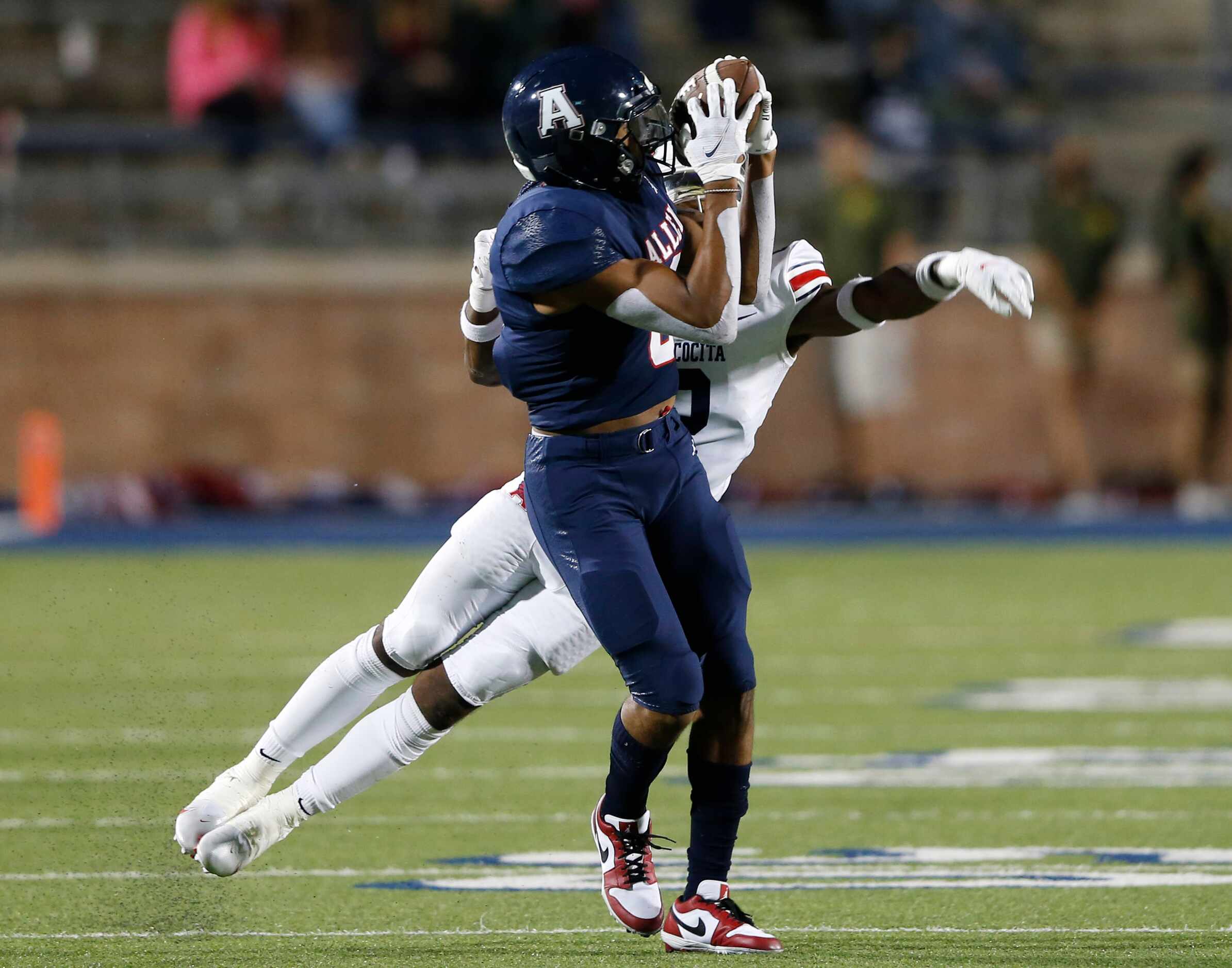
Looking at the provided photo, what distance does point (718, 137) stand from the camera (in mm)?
3855

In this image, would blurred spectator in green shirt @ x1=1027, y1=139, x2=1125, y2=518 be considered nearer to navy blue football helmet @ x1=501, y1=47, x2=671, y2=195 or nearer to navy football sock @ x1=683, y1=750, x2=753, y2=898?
navy football sock @ x1=683, y1=750, x2=753, y2=898

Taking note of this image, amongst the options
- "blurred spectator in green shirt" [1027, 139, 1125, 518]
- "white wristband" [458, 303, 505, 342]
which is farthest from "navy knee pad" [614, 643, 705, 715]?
"blurred spectator in green shirt" [1027, 139, 1125, 518]

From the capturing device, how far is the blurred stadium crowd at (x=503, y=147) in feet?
42.6

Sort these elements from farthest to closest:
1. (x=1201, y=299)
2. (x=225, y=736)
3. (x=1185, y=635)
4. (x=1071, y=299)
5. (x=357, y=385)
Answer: (x=357, y=385) → (x=1071, y=299) → (x=1201, y=299) → (x=1185, y=635) → (x=225, y=736)

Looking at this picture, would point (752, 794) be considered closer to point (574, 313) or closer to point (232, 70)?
point (574, 313)

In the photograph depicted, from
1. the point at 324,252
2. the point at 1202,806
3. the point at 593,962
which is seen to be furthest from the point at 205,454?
the point at 593,962

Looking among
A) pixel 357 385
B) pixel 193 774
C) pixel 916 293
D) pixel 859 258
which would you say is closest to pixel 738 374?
pixel 916 293

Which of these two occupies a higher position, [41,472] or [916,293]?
[916,293]

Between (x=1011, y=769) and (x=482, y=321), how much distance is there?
2.36m

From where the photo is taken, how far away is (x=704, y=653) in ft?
13.1

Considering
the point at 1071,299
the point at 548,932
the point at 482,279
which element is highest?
the point at 482,279

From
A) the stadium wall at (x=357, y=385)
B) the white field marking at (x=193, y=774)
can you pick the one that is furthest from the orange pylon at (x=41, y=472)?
the white field marking at (x=193, y=774)

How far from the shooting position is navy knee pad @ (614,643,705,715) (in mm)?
3812

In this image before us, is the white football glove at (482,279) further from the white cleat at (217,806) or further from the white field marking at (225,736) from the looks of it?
the white field marking at (225,736)
